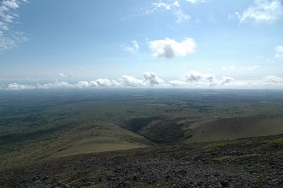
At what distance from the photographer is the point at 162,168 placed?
2855 cm

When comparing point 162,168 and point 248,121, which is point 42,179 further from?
point 248,121

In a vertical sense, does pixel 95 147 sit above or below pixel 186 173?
below

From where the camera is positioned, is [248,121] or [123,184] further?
[248,121]

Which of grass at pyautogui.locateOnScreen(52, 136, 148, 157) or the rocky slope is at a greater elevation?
the rocky slope

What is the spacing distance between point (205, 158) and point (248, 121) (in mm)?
67303

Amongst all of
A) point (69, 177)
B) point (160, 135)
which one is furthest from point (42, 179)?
point (160, 135)

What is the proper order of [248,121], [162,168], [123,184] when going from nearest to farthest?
[123,184]
[162,168]
[248,121]

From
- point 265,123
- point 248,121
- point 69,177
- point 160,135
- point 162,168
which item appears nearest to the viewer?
point 162,168

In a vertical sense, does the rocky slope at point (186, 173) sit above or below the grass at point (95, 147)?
above

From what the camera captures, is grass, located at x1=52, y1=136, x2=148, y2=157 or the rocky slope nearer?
the rocky slope

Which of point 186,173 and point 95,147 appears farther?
point 95,147

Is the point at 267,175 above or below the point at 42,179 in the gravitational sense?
above

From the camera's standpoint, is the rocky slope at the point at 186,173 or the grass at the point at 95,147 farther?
the grass at the point at 95,147

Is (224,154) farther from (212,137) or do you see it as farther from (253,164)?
(212,137)
